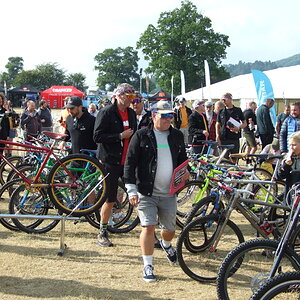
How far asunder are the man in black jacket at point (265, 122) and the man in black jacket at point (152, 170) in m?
6.18

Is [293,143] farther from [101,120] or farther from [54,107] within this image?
[54,107]

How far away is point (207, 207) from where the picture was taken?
14.9 feet

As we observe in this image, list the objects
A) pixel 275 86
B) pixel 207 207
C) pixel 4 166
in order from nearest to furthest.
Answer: pixel 207 207, pixel 4 166, pixel 275 86

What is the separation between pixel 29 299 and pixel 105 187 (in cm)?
155

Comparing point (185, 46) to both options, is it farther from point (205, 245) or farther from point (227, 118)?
point (205, 245)

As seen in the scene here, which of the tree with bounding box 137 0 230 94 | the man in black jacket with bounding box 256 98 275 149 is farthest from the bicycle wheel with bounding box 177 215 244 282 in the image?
the tree with bounding box 137 0 230 94

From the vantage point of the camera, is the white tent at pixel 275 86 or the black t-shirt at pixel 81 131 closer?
the black t-shirt at pixel 81 131

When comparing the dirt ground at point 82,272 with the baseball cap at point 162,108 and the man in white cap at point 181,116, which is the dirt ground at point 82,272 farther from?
the man in white cap at point 181,116

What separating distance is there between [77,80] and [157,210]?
98.3 metres

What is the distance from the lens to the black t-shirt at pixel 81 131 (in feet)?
18.0

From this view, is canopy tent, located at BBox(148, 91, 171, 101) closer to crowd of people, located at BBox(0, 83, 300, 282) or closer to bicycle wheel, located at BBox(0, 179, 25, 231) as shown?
crowd of people, located at BBox(0, 83, 300, 282)

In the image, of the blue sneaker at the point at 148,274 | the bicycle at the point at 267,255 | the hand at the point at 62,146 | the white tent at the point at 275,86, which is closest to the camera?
the bicycle at the point at 267,255

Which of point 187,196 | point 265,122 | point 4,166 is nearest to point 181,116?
point 265,122

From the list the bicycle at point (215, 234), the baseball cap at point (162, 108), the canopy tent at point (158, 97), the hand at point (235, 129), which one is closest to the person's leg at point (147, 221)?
the bicycle at point (215, 234)
